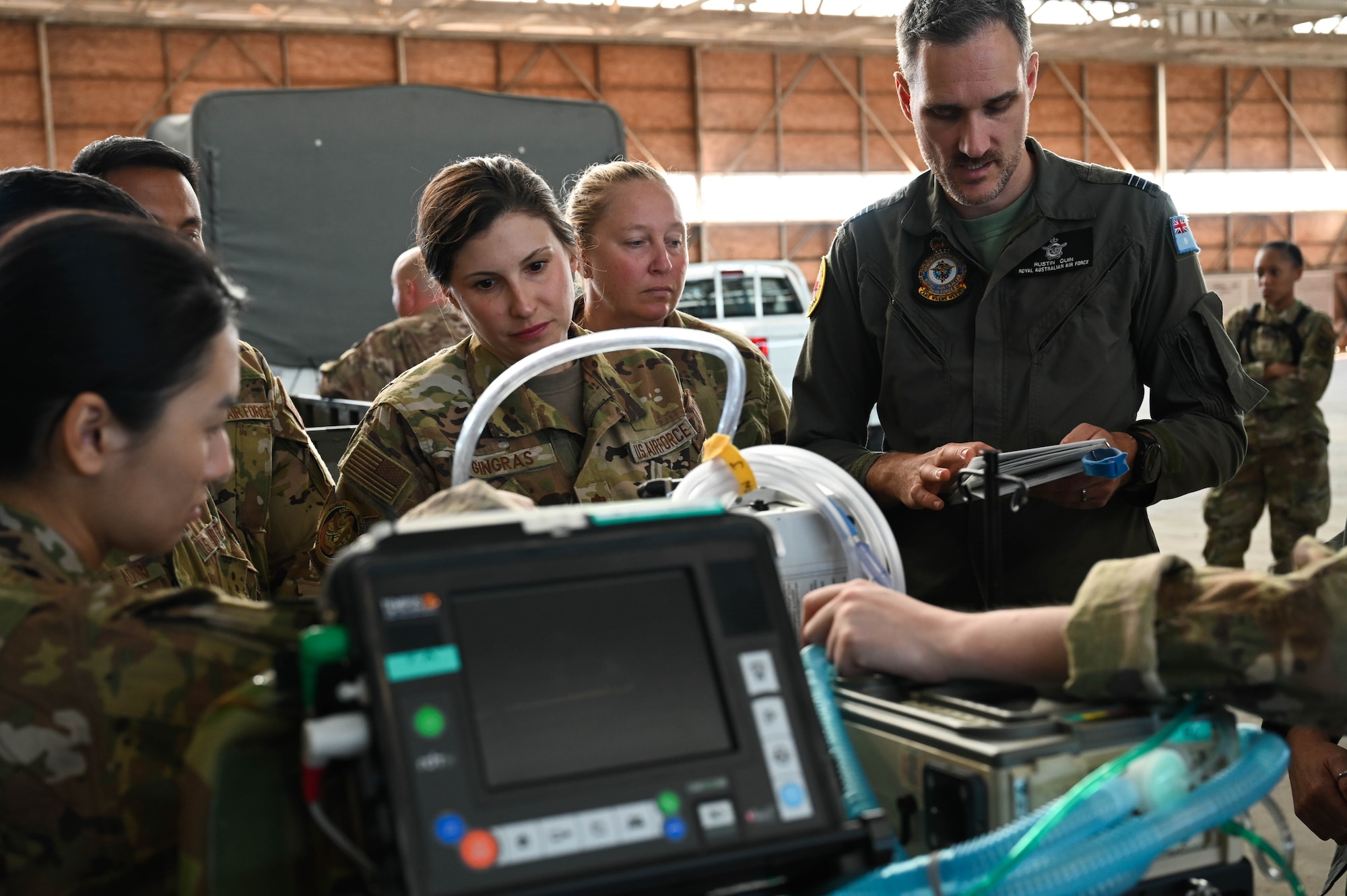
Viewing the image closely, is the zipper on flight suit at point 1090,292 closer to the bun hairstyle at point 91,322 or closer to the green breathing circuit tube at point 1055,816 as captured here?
the green breathing circuit tube at point 1055,816

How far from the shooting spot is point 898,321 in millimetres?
1790

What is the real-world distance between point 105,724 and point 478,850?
365 millimetres

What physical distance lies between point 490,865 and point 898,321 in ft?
4.22

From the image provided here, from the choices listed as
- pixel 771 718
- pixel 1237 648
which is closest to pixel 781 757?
pixel 771 718

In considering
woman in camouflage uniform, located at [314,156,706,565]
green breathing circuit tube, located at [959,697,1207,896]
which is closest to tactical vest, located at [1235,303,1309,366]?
woman in camouflage uniform, located at [314,156,706,565]

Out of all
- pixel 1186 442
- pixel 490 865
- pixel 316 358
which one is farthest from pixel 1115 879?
pixel 316 358

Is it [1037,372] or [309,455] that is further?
[309,455]

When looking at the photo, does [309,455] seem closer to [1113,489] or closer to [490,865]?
[1113,489]

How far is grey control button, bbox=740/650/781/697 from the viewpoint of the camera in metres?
0.74

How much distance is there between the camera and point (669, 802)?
27.3 inches

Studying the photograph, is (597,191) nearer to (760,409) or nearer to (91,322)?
(760,409)

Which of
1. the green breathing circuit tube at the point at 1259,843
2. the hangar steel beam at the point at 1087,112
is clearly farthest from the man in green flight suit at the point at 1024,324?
the hangar steel beam at the point at 1087,112

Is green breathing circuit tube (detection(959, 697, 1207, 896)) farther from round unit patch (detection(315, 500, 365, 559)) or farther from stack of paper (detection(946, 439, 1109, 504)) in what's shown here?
round unit patch (detection(315, 500, 365, 559))

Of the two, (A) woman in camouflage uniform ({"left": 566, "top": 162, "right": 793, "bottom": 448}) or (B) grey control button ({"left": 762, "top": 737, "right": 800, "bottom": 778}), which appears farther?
(A) woman in camouflage uniform ({"left": 566, "top": 162, "right": 793, "bottom": 448})
